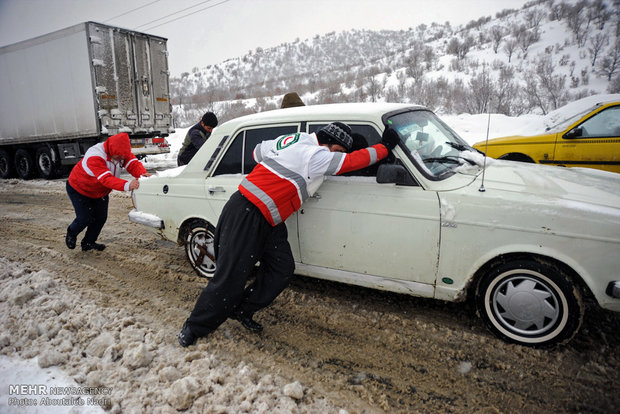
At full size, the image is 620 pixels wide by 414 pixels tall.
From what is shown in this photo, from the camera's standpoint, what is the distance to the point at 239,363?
2.59 meters

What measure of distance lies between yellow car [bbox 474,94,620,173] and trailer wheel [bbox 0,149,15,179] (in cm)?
1410

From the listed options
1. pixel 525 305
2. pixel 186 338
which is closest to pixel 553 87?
pixel 525 305

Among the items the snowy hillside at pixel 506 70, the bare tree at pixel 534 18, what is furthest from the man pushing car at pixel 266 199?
the bare tree at pixel 534 18

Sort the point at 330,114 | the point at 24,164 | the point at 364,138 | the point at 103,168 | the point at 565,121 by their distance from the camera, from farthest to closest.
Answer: the point at 24,164
the point at 565,121
the point at 103,168
the point at 330,114
the point at 364,138

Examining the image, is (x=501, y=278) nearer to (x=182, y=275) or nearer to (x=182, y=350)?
(x=182, y=350)

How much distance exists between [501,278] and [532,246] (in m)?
0.32

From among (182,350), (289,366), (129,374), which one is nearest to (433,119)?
(289,366)

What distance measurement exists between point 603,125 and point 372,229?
4574 millimetres

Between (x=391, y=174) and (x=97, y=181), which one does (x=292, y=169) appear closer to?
(x=391, y=174)

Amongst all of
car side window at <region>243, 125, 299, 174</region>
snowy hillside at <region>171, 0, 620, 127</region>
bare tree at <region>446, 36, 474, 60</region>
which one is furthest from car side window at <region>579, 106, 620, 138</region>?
bare tree at <region>446, 36, 474, 60</region>

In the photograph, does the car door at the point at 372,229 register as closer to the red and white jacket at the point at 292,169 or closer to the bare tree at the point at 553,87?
the red and white jacket at the point at 292,169

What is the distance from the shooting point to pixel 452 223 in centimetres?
265

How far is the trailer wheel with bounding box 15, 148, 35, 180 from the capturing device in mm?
11273

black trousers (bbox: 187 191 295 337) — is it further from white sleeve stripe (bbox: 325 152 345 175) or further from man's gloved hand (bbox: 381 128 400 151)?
man's gloved hand (bbox: 381 128 400 151)
